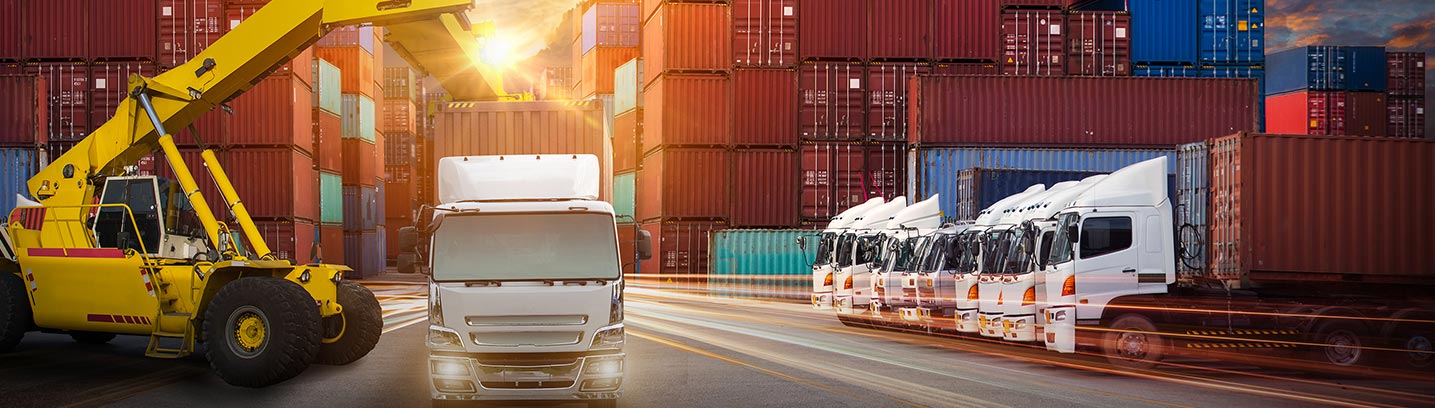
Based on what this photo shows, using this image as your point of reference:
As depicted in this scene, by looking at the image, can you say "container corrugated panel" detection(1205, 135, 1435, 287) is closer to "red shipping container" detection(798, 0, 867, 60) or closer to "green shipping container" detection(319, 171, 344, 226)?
"red shipping container" detection(798, 0, 867, 60)

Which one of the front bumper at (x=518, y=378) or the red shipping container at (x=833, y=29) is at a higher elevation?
the red shipping container at (x=833, y=29)

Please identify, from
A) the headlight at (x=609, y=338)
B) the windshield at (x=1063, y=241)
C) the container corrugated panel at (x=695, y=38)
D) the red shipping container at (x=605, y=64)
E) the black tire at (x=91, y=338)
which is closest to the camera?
the headlight at (x=609, y=338)

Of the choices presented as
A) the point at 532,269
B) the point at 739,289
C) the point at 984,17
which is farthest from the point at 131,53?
the point at 532,269

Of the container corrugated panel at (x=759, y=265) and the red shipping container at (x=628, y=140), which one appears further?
the red shipping container at (x=628, y=140)

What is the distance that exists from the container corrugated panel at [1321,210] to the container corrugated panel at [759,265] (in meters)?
14.4

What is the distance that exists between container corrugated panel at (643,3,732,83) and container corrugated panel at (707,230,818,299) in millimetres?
5124

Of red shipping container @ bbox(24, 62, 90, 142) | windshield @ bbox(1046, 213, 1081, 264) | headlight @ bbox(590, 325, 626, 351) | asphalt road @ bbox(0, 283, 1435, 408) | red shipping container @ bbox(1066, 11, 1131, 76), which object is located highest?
red shipping container @ bbox(1066, 11, 1131, 76)

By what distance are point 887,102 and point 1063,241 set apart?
53.4ft

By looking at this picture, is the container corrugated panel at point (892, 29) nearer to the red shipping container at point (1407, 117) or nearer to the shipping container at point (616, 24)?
the shipping container at point (616, 24)

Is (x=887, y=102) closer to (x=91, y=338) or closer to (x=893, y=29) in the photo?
(x=893, y=29)

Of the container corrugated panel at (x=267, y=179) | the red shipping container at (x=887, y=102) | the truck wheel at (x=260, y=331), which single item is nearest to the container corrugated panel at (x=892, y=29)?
the red shipping container at (x=887, y=102)

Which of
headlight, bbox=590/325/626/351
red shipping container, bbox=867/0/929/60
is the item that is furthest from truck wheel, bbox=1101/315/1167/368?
red shipping container, bbox=867/0/929/60

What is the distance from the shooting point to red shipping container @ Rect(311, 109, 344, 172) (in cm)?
3675

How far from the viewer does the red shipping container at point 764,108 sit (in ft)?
100
